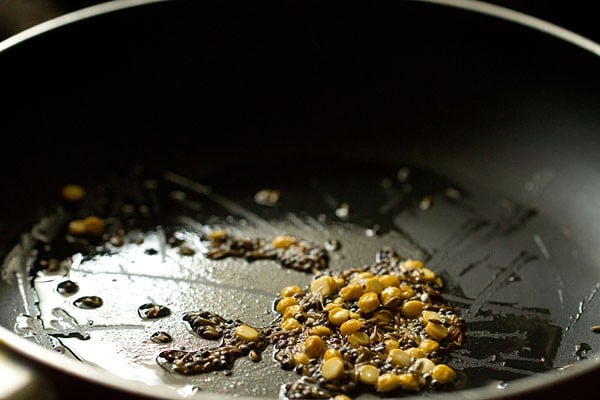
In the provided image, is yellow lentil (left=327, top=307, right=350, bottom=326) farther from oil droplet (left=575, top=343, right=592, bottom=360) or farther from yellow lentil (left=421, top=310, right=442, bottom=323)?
oil droplet (left=575, top=343, right=592, bottom=360)

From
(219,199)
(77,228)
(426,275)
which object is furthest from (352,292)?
(77,228)

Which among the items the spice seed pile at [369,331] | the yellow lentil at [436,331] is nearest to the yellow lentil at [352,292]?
the spice seed pile at [369,331]

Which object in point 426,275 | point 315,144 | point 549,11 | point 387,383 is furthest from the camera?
point 549,11

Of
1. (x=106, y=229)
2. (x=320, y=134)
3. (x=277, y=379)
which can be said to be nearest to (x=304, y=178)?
(x=320, y=134)

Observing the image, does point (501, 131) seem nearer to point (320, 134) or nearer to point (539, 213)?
point (539, 213)

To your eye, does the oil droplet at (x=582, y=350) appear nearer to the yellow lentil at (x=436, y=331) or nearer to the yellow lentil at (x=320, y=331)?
the yellow lentil at (x=436, y=331)

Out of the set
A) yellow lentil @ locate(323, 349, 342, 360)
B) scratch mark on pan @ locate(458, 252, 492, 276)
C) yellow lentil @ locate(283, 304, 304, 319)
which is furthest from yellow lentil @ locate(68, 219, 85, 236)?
scratch mark on pan @ locate(458, 252, 492, 276)

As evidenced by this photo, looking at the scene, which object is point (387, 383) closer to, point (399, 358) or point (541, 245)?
point (399, 358)
